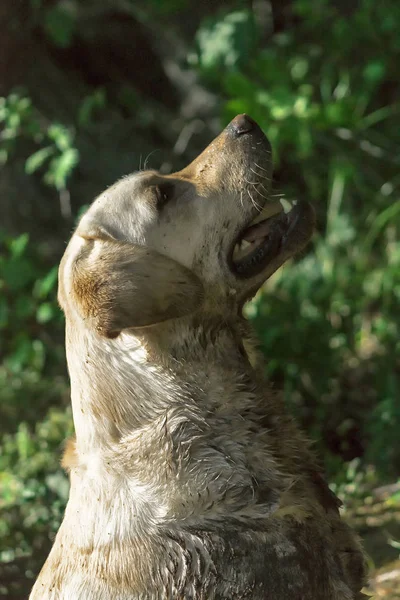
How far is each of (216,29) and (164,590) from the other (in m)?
5.00

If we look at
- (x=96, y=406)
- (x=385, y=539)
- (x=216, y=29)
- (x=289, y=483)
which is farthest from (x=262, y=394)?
(x=216, y=29)

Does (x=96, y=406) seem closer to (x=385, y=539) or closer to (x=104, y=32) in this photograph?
(x=385, y=539)

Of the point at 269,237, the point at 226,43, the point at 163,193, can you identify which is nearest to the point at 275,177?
the point at 226,43

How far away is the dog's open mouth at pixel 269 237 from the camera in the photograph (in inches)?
135

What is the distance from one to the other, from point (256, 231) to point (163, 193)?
431 mm

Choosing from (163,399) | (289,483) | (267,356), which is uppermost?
(163,399)

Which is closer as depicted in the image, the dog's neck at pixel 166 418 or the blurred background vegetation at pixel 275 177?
the dog's neck at pixel 166 418

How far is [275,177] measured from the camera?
7.64 meters

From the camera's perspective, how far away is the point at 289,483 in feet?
10.2

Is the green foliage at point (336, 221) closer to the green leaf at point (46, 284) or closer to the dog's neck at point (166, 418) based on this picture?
the green leaf at point (46, 284)

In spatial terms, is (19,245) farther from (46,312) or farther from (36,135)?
(36,135)

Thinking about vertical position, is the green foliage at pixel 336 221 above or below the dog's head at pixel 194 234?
below

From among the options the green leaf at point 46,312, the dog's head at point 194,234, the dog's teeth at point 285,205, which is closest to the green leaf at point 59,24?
the green leaf at point 46,312

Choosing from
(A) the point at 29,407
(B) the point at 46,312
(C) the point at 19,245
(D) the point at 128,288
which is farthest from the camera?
(A) the point at 29,407
